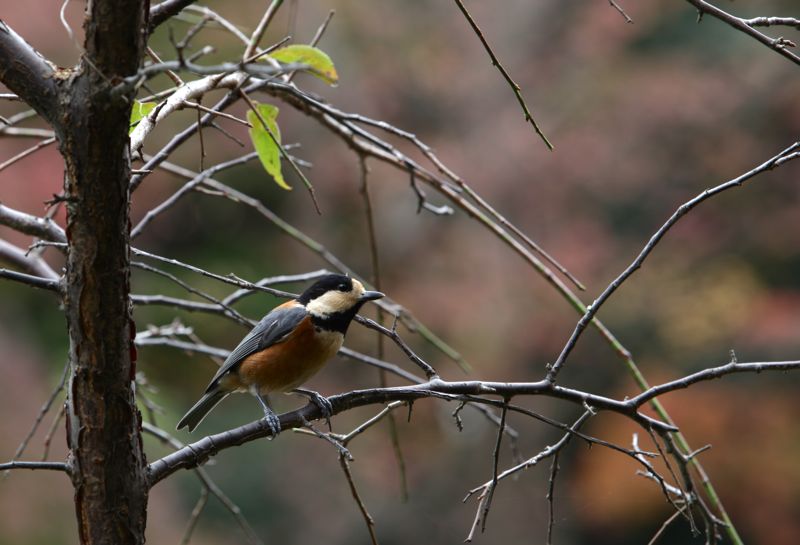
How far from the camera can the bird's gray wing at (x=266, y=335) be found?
2766 millimetres

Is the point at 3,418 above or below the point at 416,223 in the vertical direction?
below

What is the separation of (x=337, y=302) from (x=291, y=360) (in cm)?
24

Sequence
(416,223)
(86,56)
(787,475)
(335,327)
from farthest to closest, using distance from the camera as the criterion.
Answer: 1. (416,223)
2. (787,475)
3. (335,327)
4. (86,56)

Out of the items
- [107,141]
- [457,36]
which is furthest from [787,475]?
[107,141]

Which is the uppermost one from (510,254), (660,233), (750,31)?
(510,254)

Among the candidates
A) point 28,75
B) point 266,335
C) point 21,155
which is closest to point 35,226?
point 21,155

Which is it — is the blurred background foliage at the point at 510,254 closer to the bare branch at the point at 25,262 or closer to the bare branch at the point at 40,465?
the bare branch at the point at 25,262

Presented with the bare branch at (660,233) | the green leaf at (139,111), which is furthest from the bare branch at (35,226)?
the bare branch at (660,233)

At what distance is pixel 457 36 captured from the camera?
11898 mm

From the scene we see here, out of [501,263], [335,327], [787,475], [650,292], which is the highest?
[501,263]

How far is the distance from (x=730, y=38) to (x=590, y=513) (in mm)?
5712

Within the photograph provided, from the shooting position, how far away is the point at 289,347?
2750 mm

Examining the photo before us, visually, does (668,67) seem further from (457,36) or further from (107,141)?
(107,141)

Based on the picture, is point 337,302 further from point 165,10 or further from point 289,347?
point 165,10
